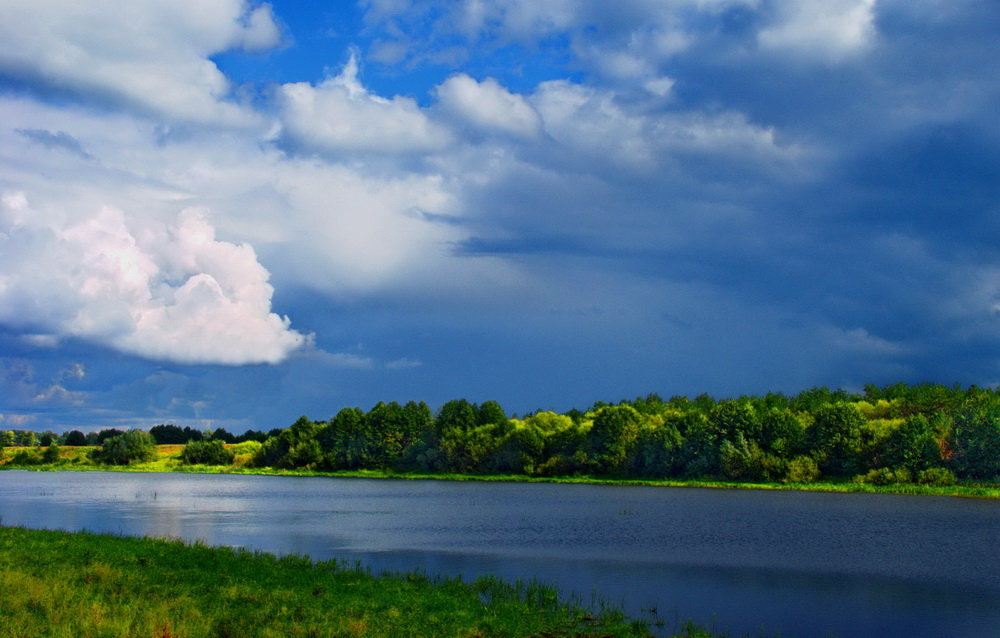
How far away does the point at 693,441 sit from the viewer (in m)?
140

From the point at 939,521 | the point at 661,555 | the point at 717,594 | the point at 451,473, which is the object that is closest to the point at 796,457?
the point at 939,521

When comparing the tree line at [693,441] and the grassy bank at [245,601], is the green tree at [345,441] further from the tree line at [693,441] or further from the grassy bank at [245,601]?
the grassy bank at [245,601]

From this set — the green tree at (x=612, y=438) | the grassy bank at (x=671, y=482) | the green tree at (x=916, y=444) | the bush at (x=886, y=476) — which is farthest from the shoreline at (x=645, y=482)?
the green tree at (x=916, y=444)

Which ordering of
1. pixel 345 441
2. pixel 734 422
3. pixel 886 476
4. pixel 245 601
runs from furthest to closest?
pixel 345 441, pixel 734 422, pixel 886 476, pixel 245 601

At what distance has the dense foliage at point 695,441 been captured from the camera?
387 feet

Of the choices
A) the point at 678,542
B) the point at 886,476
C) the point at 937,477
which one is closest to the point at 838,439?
the point at 886,476

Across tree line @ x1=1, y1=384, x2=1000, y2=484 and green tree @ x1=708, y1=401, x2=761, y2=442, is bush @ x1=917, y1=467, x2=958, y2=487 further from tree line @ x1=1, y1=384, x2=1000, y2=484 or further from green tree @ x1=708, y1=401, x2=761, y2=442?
green tree @ x1=708, y1=401, x2=761, y2=442

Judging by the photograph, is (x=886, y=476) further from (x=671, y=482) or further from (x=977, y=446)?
(x=671, y=482)

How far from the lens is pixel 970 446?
4560 inches

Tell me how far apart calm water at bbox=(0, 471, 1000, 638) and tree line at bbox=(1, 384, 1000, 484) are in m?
23.0

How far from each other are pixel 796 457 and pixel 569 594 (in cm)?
10273

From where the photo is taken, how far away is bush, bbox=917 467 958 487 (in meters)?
113

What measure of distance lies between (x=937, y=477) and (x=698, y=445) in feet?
125

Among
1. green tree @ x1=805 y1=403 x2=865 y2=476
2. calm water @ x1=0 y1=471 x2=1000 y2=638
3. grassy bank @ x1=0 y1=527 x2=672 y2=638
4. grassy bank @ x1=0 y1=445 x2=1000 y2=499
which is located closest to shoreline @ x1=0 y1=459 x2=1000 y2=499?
grassy bank @ x1=0 y1=445 x2=1000 y2=499
